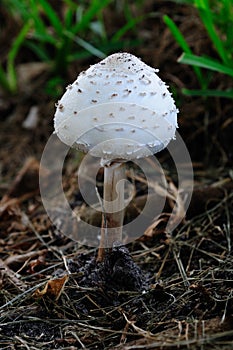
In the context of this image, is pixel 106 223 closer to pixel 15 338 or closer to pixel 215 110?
pixel 15 338

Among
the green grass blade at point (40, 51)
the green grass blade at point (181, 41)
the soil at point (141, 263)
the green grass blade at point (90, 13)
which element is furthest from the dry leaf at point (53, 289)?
the green grass blade at point (40, 51)

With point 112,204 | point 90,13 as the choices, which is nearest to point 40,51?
point 90,13

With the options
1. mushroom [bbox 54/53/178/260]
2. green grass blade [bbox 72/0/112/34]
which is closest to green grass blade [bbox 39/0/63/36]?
green grass blade [bbox 72/0/112/34]

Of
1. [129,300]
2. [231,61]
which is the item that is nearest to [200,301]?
[129,300]

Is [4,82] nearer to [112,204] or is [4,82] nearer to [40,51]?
[40,51]

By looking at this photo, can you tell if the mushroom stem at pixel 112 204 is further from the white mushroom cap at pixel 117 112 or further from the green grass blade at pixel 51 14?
the green grass blade at pixel 51 14

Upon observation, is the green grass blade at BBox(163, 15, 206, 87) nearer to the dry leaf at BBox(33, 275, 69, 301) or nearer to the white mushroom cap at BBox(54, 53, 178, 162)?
the white mushroom cap at BBox(54, 53, 178, 162)
